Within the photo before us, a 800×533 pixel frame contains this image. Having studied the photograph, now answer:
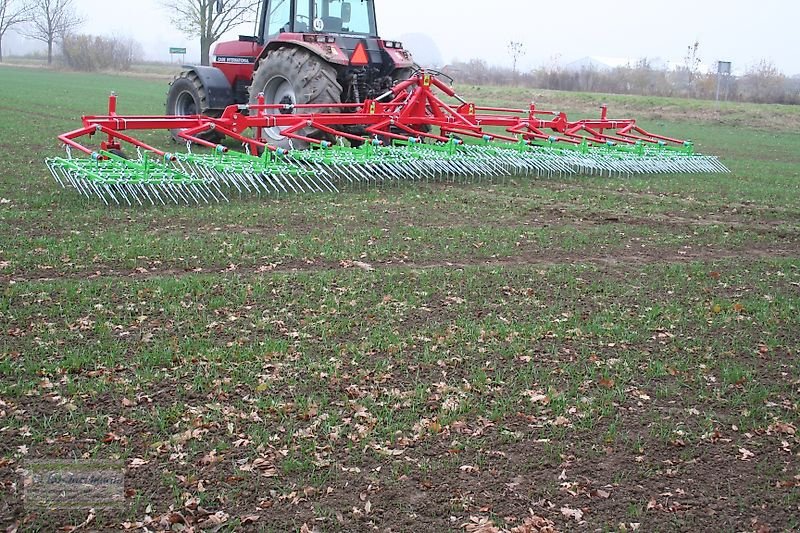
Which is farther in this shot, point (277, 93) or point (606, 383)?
point (277, 93)

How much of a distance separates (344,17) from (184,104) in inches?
128

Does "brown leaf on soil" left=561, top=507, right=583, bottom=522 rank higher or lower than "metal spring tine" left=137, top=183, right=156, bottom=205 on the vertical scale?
lower

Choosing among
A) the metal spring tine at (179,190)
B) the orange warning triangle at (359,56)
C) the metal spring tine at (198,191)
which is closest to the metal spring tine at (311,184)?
the metal spring tine at (198,191)

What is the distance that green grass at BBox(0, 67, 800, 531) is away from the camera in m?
3.33

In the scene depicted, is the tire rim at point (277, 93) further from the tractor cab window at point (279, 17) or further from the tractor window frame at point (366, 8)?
the tractor window frame at point (366, 8)

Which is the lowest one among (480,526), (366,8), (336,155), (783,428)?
(480,526)

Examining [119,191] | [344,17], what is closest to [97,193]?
[119,191]

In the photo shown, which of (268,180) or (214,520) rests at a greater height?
(268,180)

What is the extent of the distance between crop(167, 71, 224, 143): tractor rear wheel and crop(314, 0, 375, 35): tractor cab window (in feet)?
7.27

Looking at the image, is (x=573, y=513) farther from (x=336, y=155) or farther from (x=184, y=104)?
(x=184, y=104)

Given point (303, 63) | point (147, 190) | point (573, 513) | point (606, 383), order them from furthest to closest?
point (303, 63)
point (147, 190)
point (606, 383)
point (573, 513)

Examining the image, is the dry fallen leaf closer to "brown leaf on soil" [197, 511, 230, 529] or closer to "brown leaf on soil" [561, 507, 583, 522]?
"brown leaf on soil" [197, 511, 230, 529]

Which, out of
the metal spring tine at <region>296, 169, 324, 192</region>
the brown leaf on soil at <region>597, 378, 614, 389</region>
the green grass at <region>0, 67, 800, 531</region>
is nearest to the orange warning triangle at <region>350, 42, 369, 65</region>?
the metal spring tine at <region>296, 169, 324, 192</region>

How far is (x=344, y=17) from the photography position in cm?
1206
